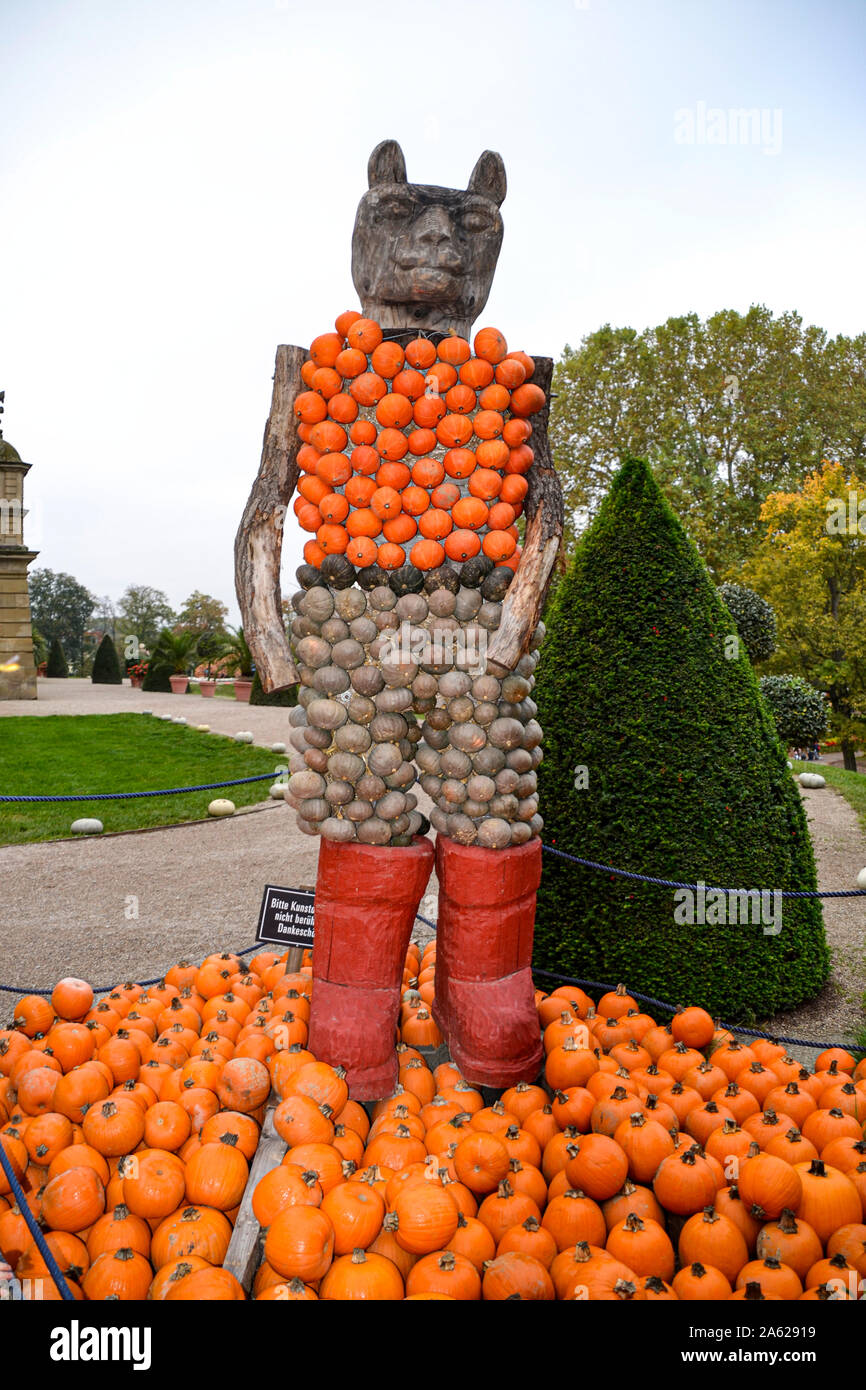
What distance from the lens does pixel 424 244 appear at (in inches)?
101

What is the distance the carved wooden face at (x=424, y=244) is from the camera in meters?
2.57

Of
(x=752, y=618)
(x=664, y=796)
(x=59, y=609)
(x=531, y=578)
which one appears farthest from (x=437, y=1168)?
(x=59, y=609)

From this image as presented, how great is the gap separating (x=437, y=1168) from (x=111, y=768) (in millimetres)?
9687

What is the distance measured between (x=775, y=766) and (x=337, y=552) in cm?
230

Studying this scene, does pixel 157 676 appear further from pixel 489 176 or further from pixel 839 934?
pixel 489 176

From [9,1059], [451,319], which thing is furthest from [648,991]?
[451,319]

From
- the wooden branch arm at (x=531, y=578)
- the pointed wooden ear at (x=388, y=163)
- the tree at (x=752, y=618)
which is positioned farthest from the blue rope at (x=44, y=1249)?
the tree at (x=752, y=618)

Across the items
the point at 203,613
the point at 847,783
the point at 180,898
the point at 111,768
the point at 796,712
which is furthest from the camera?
the point at 203,613

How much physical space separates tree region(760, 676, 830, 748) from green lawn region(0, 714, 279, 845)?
7.89m

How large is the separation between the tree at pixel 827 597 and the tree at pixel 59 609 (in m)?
46.2

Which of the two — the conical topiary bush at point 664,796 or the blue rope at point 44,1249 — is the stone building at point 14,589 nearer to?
the conical topiary bush at point 664,796

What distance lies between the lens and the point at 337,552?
2557 mm

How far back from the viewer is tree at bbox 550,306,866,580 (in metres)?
21.9

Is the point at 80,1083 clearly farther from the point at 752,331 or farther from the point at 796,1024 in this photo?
the point at 752,331
